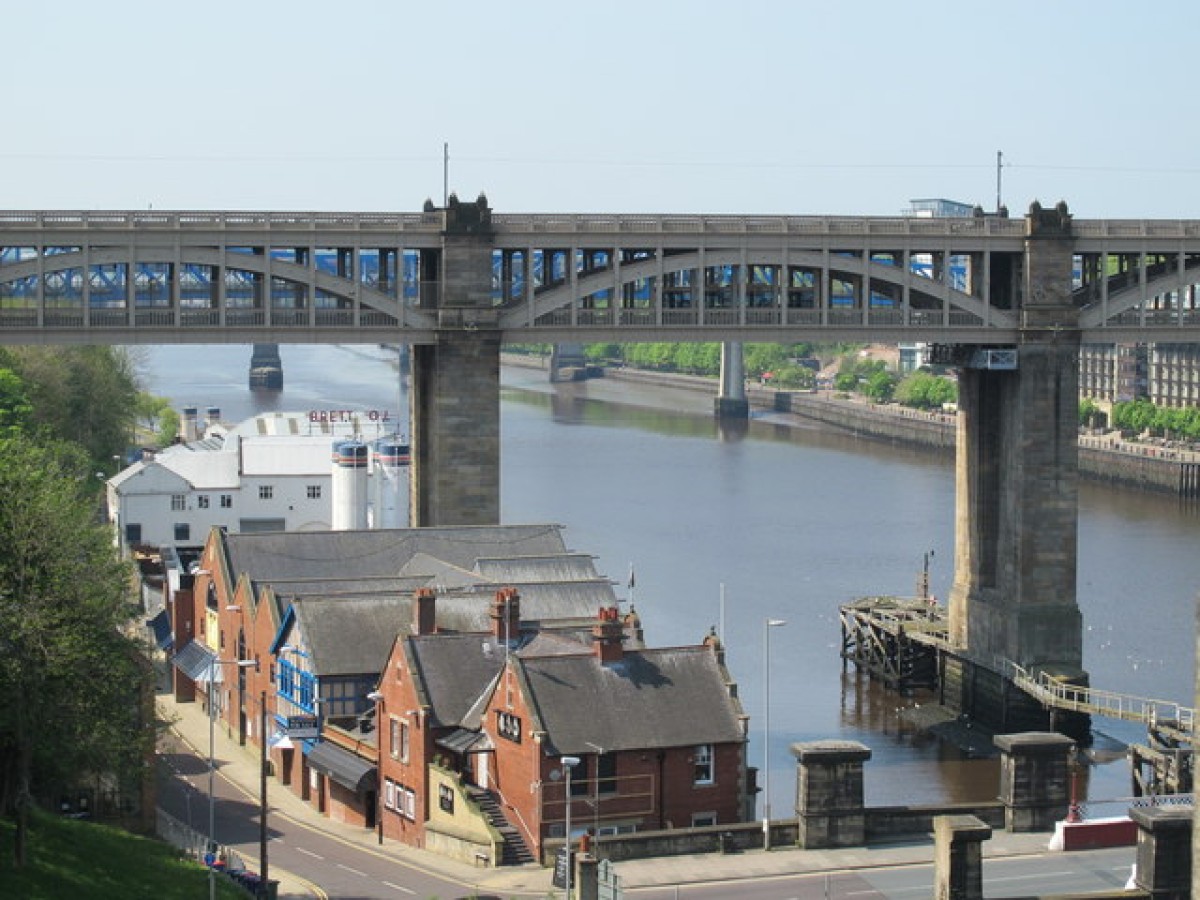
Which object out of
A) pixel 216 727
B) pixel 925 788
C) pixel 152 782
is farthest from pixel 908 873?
pixel 216 727

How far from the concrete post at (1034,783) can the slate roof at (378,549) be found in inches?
982

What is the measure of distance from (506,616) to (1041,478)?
91.7 feet

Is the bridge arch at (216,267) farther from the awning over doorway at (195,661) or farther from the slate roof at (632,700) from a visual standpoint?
the slate roof at (632,700)

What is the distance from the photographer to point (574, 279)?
77.8 metres

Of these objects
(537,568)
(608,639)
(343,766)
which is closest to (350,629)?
(343,766)

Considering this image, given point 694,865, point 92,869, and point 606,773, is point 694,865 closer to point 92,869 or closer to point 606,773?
point 606,773

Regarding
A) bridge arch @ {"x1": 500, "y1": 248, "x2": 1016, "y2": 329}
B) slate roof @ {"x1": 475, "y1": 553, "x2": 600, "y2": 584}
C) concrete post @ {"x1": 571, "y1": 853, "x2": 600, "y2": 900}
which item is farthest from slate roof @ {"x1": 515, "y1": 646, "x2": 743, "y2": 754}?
bridge arch @ {"x1": 500, "y1": 248, "x2": 1016, "y2": 329}

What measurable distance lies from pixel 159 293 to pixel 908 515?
63.0 metres

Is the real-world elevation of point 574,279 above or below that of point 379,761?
above

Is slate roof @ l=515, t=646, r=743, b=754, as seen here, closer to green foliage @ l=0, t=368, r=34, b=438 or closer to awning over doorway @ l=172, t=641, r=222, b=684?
awning over doorway @ l=172, t=641, r=222, b=684

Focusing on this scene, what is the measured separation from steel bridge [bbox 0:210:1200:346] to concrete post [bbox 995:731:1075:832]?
32.3 metres

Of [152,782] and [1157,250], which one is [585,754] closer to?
[152,782]

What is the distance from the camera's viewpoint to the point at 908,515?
129125mm

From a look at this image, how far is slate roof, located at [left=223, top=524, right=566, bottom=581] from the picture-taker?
234 ft
